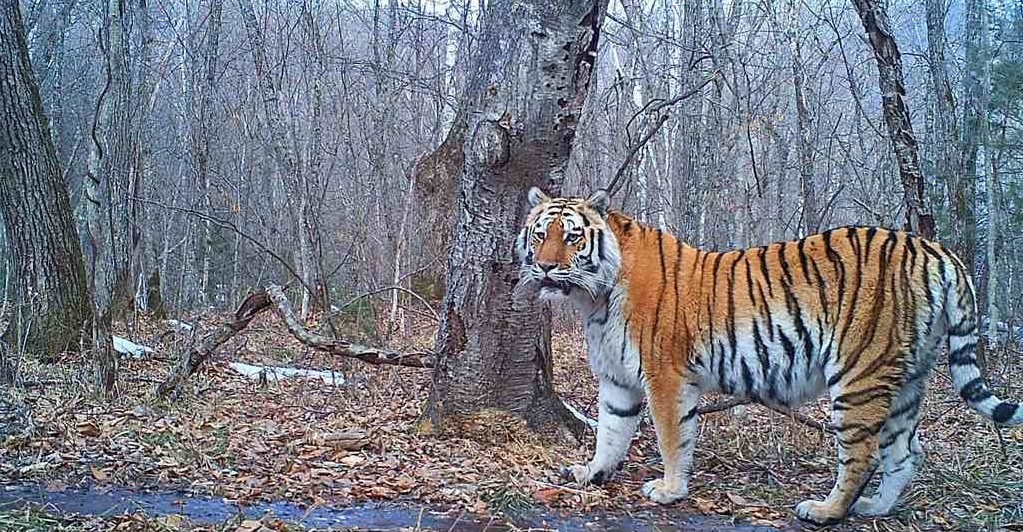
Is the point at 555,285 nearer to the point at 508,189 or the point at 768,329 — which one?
the point at 508,189

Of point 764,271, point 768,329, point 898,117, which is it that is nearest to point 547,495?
point 768,329

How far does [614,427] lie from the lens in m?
5.25

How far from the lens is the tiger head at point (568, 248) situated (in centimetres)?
489

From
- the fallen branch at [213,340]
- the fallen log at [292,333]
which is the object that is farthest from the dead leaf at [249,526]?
the fallen branch at [213,340]

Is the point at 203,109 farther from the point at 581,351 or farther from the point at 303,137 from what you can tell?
the point at 581,351

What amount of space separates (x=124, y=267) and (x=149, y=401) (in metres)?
5.90

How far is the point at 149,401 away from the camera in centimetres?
672

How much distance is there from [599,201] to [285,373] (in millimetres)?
4628

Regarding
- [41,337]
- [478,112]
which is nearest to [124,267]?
[41,337]

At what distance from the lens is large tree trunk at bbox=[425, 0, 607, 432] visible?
5.38 metres

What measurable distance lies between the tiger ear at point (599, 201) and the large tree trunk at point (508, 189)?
52cm

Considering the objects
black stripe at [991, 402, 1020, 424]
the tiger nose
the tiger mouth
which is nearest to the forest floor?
black stripe at [991, 402, 1020, 424]

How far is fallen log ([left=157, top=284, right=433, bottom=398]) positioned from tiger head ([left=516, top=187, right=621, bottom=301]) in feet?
6.08

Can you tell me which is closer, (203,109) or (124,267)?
(124,267)
